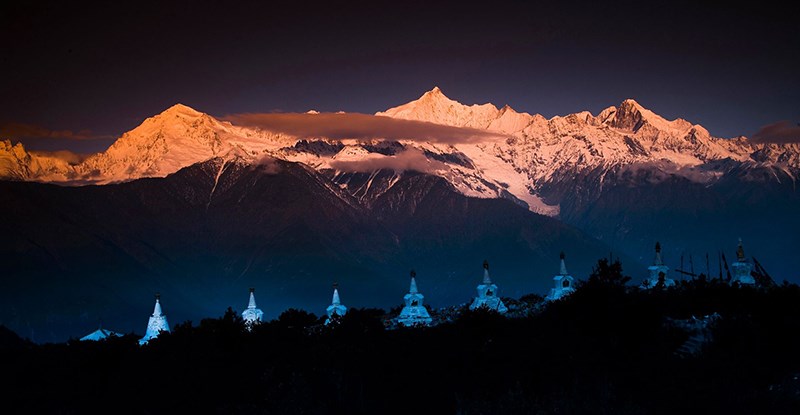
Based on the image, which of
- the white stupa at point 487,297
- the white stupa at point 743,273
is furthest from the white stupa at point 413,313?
the white stupa at point 743,273

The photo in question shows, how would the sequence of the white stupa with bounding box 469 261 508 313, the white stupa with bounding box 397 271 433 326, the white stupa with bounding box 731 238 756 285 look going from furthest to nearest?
the white stupa with bounding box 469 261 508 313 < the white stupa with bounding box 397 271 433 326 < the white stupa with bounding box 731 238 756 285

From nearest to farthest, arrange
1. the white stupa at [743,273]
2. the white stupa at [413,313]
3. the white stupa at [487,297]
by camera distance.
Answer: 1. the white stupa at [743,273]
2. the white stupa at [413,313]
3. the white stupa at [487,297]

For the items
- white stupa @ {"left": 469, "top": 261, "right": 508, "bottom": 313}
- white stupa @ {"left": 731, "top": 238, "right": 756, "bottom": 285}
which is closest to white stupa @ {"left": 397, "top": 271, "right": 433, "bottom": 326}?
white stupa @ {"left": 469, "top": 261, "right": 508, "bottom": 313}

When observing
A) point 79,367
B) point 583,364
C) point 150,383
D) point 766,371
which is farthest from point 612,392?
point 79,367

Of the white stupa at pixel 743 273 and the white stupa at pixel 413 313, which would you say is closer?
the white stupa at pixel 743 273

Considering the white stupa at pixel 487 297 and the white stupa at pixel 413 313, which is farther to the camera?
the white stupa at pixel 487 297

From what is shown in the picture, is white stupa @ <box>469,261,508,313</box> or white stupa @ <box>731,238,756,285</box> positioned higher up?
white stupa @ <box>469,261,508,313</box>

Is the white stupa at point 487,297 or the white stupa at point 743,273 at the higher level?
the white stupa at point 487,297

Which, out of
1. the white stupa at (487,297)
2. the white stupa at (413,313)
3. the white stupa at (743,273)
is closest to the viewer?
the white stupa at (743,273)

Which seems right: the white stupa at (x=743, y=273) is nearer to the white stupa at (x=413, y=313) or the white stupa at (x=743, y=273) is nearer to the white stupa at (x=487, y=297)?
the white stupa at (x=487, y=297)

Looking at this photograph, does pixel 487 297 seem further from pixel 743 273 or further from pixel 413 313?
pixel 743 273

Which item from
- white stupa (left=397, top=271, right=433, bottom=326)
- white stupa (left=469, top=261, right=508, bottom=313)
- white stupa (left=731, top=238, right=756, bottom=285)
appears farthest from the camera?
white stupa (left=469, top=261, right=508, bottom=313)

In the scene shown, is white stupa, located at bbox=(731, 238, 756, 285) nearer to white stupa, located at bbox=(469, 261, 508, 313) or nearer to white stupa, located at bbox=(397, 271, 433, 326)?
white stupa, located at bbox=(469, 261, 508, 313)

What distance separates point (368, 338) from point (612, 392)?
84.2 feet
